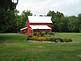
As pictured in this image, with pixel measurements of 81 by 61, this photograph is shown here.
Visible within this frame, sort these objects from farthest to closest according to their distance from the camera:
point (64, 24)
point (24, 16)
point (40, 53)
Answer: point (24, 16), point (64, 24), point (40, 53)

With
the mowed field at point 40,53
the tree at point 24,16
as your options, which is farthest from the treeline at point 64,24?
the mowed field at point 40,53

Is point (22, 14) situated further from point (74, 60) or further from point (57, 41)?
point (74, 60)

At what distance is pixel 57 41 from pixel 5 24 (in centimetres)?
1755

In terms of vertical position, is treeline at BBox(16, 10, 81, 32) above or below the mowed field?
below

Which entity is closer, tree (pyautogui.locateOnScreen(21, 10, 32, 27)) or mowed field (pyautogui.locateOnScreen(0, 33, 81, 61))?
mowed field (pyautogui.locateOnScreen(0, 33, 81, 61))

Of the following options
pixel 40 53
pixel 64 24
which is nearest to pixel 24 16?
pixel 64 24

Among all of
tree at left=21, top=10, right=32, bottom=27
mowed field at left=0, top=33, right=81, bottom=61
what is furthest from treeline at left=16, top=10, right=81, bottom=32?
mowed field at left=0, top=33, right=81, bottom=61

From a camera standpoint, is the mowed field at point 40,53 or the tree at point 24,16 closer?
the mowed field at point 40,53

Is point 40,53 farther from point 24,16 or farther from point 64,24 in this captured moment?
point 24,16

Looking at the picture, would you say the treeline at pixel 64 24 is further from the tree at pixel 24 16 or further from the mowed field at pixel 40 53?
the mowed field at pixel 40 53

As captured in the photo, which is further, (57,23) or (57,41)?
(57,23)

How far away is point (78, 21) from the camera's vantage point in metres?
105

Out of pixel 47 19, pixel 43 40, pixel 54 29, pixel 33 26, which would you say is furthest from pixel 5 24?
pixel 54 29

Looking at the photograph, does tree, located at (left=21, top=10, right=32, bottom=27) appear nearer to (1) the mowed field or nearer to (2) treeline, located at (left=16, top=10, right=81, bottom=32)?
(2) treeline, located at (left=16, top=10, right=81, bottom=32)
